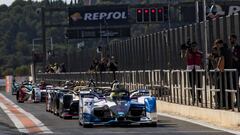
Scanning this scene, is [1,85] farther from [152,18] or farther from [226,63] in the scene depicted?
[226,63]

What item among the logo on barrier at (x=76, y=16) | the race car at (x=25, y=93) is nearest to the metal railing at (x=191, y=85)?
the race car at (x=25, y=93)

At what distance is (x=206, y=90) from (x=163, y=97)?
6.52 metres

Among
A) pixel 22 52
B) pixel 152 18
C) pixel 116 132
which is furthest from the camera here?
pixel 22 52

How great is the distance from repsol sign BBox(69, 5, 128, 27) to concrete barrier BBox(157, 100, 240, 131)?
36721mm

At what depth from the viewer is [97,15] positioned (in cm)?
6338

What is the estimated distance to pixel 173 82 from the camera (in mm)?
26297

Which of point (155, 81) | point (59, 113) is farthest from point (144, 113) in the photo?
point (155, 81)

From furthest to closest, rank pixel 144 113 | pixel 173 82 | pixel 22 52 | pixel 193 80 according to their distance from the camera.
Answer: pixel 22 52, pixel 173 82, pixel 193 80, pixel 144 113

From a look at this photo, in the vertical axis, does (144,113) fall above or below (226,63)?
below

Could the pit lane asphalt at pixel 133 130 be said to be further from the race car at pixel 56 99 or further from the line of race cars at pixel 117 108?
the race car at pixel 56 99

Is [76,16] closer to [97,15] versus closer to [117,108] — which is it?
[97,15]

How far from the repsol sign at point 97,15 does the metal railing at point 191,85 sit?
86.9ft

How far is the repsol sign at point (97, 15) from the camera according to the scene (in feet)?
206

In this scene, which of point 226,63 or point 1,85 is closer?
point 226,63
